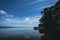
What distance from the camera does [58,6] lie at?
42.3 m

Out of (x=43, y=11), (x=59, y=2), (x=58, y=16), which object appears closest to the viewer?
(x=58, y=16)

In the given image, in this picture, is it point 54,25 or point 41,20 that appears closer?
point 54,25

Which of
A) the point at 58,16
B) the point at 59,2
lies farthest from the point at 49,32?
the point at 59,2

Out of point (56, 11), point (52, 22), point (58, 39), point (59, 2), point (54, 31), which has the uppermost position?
point (59, 2)

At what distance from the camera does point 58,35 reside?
36.0m

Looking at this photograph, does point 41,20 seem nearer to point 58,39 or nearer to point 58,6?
point 58,6

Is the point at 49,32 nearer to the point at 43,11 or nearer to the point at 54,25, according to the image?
the point at 54,25

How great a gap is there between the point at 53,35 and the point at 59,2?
11.1 m

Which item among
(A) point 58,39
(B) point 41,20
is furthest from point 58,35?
(B) point 41,20

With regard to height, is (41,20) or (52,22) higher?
(41,20)

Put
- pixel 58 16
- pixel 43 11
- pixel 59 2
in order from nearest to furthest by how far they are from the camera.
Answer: pixel 58 16
pixel 59 2
pixel 43 11

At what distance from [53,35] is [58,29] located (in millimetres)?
2223

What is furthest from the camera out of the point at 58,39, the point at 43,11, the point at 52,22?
the point at 43,11

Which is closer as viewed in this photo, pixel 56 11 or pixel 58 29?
pixel 58 29
